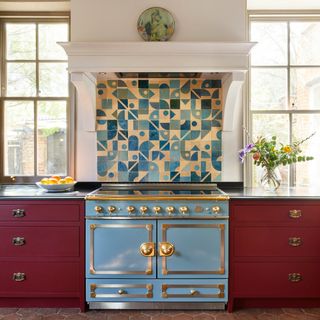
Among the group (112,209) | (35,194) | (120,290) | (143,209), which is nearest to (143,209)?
(143,209)

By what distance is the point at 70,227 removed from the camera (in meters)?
2.45

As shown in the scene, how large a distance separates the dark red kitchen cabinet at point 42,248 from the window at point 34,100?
0.80 m

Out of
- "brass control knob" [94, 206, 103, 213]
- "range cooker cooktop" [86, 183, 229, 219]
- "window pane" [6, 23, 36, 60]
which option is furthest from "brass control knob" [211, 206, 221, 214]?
"window pane" [6, 23, 36, 60]

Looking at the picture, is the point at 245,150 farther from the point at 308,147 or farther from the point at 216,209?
the point at 308,147

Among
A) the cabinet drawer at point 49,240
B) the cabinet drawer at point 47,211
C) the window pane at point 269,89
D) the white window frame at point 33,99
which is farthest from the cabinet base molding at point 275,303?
the white window frame at point 33,99

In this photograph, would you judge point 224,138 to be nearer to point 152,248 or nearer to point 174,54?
point 174,54

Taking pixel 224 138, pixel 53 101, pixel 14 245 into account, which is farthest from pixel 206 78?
pixel 14 245

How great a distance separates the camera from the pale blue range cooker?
2.42 m

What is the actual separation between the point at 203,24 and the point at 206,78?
48cm

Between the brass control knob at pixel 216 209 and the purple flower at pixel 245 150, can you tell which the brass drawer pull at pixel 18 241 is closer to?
the brass control knob at pixel 216 209

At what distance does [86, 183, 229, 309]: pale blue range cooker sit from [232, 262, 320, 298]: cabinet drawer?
0.13m

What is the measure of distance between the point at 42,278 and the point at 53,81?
1.87 metres

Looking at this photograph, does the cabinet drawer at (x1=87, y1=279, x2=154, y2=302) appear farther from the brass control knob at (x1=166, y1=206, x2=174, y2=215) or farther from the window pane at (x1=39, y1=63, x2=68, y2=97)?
the window pane at (x1=39, y1=63, x2=68, y2=97)

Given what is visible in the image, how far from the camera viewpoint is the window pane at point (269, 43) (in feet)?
10.5
